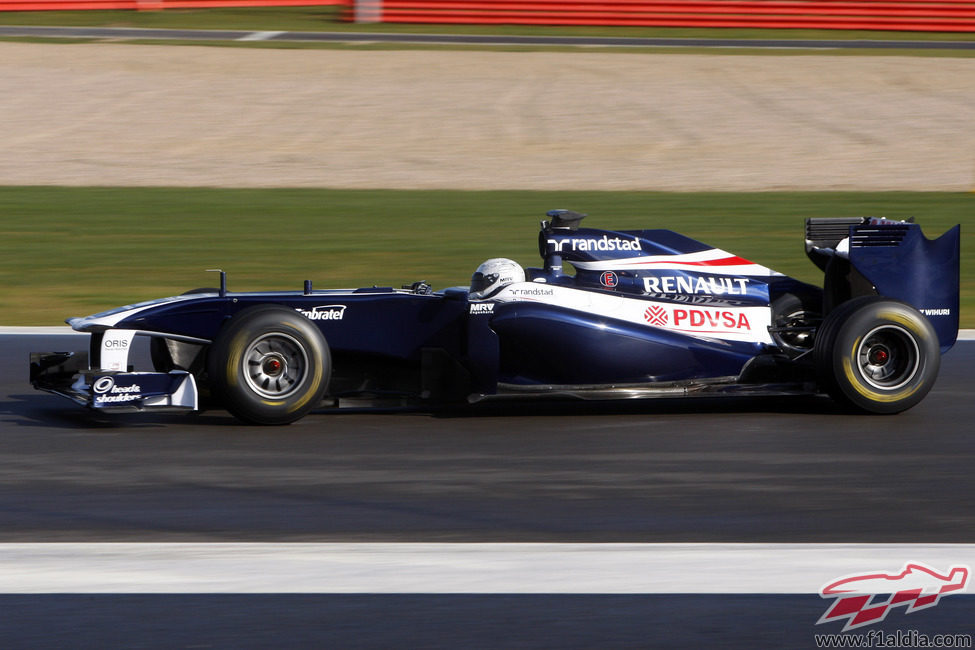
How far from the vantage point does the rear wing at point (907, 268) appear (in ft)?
24.5

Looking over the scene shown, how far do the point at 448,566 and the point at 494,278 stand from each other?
2.69 meters

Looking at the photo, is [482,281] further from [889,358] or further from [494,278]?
[889,358]

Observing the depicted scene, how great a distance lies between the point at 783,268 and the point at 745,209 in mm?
3507

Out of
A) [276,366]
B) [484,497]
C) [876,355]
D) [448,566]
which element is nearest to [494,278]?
[276,366]

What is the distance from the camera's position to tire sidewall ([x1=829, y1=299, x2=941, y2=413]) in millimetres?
7000

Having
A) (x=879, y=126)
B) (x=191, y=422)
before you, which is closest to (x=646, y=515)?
(x=191, y=422)

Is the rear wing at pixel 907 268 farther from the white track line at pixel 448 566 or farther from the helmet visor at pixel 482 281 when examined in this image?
the white track line at pixel 448 566

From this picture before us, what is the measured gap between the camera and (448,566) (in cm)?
480

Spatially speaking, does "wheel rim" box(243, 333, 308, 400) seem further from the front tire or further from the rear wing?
the rear wing

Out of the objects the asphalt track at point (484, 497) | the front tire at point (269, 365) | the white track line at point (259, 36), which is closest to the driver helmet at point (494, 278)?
the asphalt track at point (484, 497)

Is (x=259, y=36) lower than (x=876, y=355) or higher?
higher

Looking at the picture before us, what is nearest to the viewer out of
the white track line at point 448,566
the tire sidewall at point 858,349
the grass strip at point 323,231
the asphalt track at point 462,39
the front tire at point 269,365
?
the white track line at point 448,566
